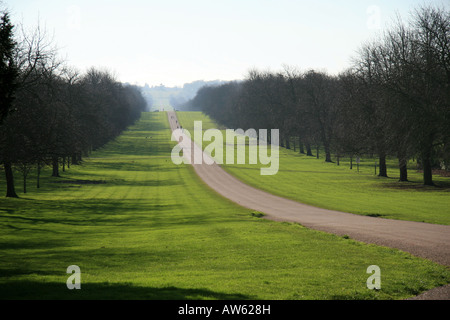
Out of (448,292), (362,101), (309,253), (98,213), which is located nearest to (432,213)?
(309,253)

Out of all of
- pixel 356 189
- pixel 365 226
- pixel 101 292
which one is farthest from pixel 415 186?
pixel 101 292

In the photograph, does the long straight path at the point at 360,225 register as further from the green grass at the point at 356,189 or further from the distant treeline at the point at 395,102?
the distant treeline at the point at 395,102

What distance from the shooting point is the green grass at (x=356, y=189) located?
3064cm

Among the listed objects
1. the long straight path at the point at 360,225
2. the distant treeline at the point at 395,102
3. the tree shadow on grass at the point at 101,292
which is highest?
the distant treeline at the point at 395,102

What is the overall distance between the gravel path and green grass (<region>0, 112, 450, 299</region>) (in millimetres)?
1264

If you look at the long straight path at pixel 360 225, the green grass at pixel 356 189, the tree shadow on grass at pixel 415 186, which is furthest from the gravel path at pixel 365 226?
the tree shadow on grass at pixel 415 186

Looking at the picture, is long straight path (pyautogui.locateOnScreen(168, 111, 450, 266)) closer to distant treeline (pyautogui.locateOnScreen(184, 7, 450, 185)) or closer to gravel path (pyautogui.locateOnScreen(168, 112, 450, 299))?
gravel path (pyautogui.locateOnScreen(168, 112, 450, 299))

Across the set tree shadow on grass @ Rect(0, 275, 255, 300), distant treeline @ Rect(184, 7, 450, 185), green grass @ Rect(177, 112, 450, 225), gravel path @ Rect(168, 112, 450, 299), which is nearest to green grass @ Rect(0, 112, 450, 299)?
tree shadow on grass @ Rect(0, 275, 255, 300)

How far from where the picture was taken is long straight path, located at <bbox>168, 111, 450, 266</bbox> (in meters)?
18.4

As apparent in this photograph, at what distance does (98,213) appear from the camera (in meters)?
31.7

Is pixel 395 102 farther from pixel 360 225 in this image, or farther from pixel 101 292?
pixel 101 292

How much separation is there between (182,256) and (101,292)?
19.8 ft

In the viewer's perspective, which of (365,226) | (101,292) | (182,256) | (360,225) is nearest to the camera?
(101,292)

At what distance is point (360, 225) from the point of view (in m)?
24.3
